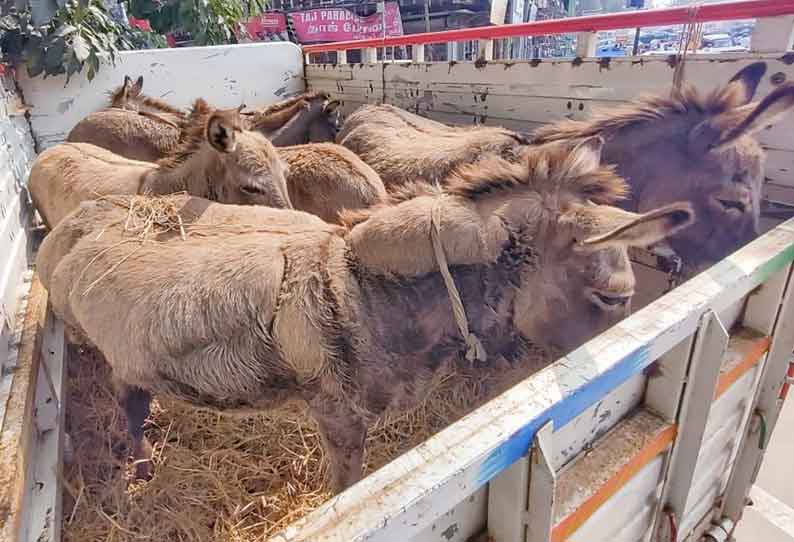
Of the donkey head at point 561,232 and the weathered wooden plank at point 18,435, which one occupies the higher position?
the donkey head at point 561,232

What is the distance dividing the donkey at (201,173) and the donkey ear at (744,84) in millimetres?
2354

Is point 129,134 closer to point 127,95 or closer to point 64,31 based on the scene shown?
point 127,95

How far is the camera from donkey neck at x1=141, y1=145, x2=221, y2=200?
10.0ft

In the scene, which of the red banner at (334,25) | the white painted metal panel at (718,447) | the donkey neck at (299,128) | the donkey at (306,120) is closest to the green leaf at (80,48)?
the donkey at (306,120)

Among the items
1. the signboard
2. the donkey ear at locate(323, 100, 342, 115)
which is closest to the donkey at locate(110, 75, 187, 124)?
the donkey ear at locate(323, 100, 342, 115)

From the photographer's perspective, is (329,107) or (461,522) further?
(329,107)

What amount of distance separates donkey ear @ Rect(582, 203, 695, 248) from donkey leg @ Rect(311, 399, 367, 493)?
1054 mm

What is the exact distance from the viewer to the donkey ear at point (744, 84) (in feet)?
7.45

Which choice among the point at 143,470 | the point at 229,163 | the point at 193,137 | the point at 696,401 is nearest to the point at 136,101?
the point at 193,137

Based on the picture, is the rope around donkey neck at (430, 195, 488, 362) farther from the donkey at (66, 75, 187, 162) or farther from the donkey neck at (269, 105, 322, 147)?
the donkey at (66, 75, 187, 162)

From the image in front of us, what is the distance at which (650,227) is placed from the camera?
136 cm

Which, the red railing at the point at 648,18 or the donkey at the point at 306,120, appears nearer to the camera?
the red railing at the point at 648,18

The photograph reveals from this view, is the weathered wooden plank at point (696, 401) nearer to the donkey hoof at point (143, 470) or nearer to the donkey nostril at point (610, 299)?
the donkey nostril at point (610, 299)

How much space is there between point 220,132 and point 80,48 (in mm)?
3181
